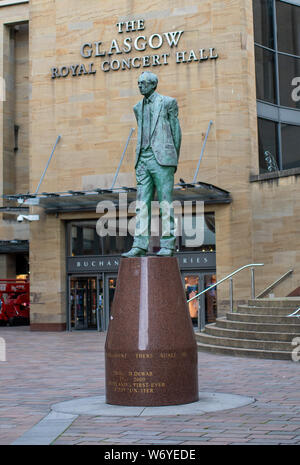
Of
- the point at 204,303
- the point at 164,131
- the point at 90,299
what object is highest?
the point at 164,131

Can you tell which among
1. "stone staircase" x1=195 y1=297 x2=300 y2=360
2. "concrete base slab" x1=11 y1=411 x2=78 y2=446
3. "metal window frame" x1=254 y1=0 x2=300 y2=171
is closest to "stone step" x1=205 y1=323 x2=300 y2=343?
"stone staircase" x1=195 y1=297 x2=300 y2=360

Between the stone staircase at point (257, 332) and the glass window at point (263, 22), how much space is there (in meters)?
12.8

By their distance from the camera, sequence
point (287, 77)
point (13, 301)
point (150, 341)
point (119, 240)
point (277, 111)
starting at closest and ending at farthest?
point (150, 341) → point (119, 240) → point (277, 111) → point (287, 77) → point (13, 301)

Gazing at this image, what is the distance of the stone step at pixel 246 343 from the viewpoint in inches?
556

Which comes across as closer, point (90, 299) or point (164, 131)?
point (164, 131)

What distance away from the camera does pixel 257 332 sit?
15.0 m

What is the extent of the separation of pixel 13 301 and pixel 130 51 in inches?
496

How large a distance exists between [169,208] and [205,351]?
698cm

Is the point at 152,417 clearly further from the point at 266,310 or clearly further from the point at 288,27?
the point at 288,27

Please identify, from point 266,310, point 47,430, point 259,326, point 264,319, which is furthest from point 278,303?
point 47,430

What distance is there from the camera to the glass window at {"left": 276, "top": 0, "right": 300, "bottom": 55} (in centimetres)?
2700

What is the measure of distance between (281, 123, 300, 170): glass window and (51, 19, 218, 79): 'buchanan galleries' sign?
434cm

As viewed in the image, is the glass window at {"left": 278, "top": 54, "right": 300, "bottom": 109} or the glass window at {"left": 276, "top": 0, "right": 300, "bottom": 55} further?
the glass window at {"left": 276, "top": 0, "right": 300, "bottom": 55}

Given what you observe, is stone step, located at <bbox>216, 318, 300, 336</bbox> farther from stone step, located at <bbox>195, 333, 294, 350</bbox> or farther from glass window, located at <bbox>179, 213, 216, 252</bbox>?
glass window, located at <bbox>179, 213, 216, 252</bbox>
